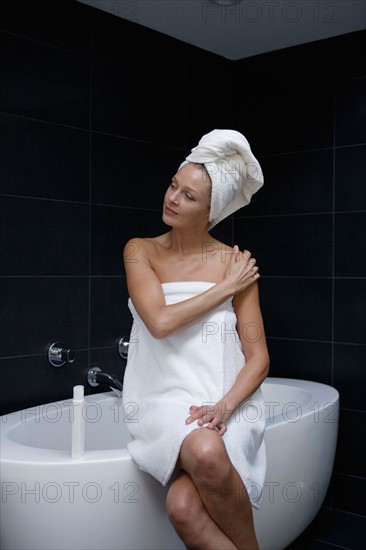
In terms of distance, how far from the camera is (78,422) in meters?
2.17

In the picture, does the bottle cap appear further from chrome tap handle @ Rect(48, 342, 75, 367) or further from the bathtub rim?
chrome tap handle @ Rect(48, 342, 75, 367)

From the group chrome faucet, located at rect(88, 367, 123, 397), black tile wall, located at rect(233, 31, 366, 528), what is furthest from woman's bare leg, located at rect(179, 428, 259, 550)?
black tile wall, located at rect(233, 31, 366, 528)

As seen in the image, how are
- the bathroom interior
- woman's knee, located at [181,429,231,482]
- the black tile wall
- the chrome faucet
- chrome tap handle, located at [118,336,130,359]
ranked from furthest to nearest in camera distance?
the black tile wall, chrome tap handle, located at [118,336,130,359], the chrome faucet, the bathroom interior, woman's knee, located at [181,429,231,482]

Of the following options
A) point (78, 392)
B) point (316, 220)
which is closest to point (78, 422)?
point (78, 392)

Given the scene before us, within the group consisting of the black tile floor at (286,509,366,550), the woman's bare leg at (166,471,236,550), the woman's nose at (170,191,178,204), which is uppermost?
the woman's nose at (170,191,178,204)

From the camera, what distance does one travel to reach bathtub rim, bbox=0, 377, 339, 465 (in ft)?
7.25

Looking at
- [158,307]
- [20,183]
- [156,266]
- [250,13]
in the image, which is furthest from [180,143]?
[158,307]

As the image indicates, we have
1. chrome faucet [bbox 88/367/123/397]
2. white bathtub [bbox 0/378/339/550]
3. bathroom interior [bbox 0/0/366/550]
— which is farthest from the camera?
chrome faucet [bbox 88/367/123/397]

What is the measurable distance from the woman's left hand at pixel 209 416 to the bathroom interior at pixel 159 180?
3.49 ft

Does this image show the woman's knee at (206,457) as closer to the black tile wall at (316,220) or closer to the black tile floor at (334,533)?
the black tile floor at (334,533)

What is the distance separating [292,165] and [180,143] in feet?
2.01

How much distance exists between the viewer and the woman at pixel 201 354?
210 cm

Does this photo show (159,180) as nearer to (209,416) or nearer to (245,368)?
(245,368)

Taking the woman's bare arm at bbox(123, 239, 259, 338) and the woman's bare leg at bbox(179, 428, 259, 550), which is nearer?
the woman's bare leg at bbox(179, 428, 259, 550)
